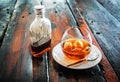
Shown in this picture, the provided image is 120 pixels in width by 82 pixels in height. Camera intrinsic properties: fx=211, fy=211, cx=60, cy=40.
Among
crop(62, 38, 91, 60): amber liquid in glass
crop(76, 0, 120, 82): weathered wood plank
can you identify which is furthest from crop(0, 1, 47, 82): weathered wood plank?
crop(76, 0, 120, 82): weathered wood plank

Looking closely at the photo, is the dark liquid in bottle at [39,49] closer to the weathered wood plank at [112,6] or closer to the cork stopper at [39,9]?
the cork stopper at [39,9]

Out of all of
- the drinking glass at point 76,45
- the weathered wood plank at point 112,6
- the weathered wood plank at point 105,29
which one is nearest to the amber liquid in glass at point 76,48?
the drinking glass at point 76,45

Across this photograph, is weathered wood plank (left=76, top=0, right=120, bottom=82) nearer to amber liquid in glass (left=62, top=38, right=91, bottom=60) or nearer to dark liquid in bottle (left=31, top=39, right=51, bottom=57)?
amber liquid in glass (left=62, top=38, right=91, bottom=60)

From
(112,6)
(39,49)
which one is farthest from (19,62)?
(112,6)

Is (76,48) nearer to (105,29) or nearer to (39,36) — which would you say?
(39,36)

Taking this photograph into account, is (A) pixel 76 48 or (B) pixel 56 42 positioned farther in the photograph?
(B) pixel 56 42

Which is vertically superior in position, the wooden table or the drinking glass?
the drinking glass

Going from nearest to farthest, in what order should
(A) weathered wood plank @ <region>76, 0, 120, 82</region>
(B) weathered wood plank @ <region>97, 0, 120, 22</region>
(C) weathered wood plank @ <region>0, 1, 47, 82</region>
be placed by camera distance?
(C) weathered wood plank @ <region>0, 1, 47, 82</region>, (A) weathered wood plank @ <region>76, 0, 120, 82</region>, (B) weathered wood plank @ <region>97, 0, 120, 22</region>
